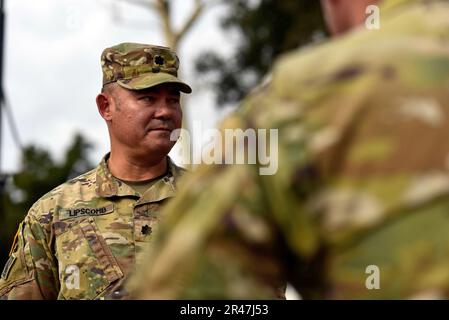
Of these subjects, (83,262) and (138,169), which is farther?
(138,169)

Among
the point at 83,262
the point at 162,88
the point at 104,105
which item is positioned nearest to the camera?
the point at 83,262

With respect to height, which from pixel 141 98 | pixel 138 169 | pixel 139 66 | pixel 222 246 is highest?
pixel 139 66

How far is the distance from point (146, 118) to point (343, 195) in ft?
11.3

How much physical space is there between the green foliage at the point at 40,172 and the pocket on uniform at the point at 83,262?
769 inches

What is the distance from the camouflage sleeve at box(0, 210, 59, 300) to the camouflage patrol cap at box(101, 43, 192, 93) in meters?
0.87

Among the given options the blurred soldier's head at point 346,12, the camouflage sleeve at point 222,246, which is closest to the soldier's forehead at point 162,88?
the blurred soldier's head at point 346,12

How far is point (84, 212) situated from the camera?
469 centimetres

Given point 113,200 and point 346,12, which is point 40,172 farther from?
point 346,12

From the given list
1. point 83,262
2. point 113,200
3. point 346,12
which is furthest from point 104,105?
point 346,12

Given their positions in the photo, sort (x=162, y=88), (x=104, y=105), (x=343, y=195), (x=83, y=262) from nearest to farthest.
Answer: (x=343, y=195)
(x=83, y=262)
(x=162, y=88)
(x=104, y=105)

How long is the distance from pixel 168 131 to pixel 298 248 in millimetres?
3344

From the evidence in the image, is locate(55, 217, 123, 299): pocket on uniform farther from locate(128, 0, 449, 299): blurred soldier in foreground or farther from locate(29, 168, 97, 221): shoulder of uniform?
locate(128, 0, 449, 299): blurred soldier in foreground

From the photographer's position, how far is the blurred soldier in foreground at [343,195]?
146 cm
